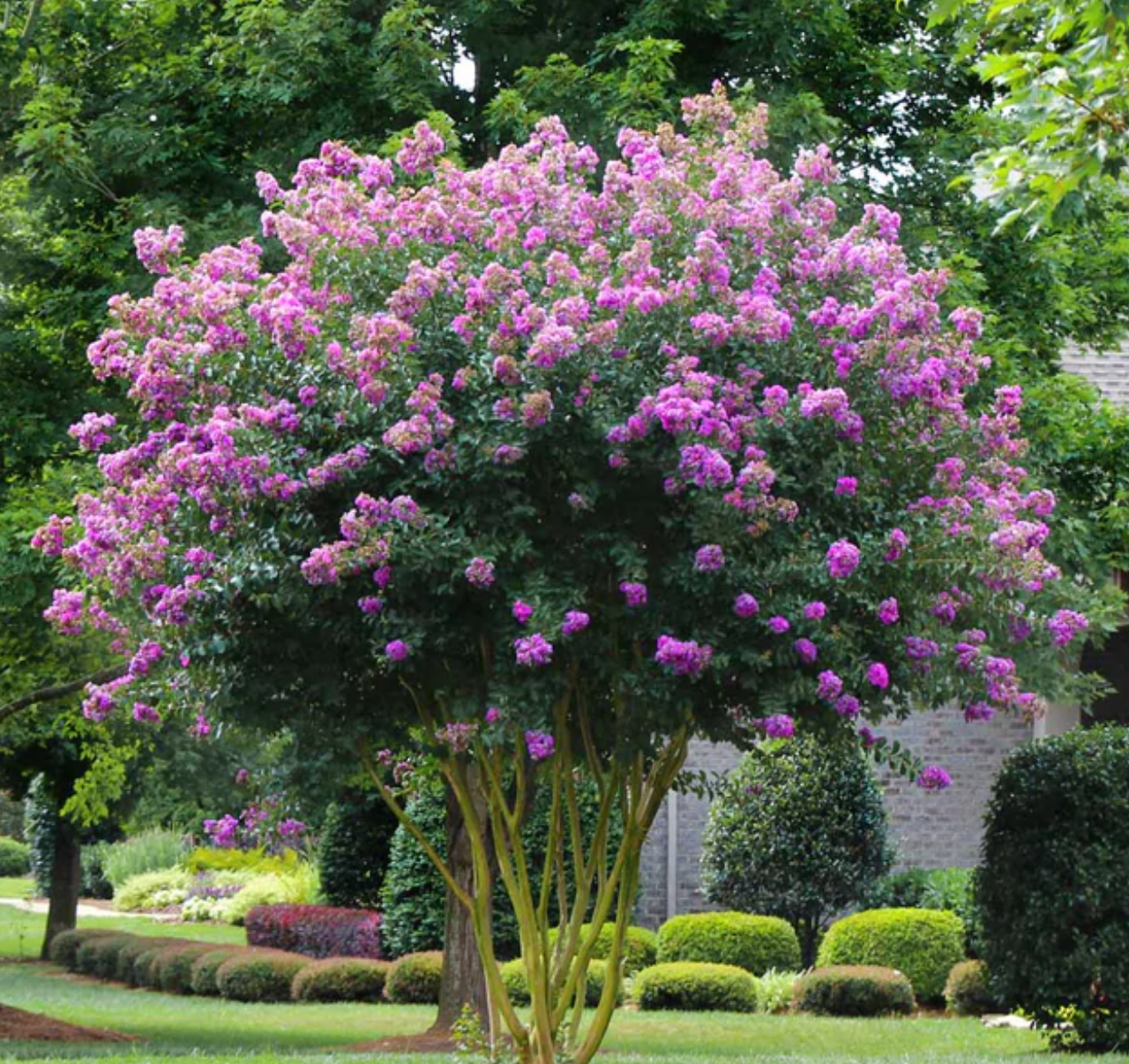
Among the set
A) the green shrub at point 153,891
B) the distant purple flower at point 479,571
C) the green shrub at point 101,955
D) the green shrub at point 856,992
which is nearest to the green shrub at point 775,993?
the green shrub at point 856,992

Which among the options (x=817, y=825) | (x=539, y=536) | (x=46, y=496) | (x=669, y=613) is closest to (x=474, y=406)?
(x=539, y=536)

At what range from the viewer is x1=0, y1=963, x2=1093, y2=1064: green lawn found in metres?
11.7

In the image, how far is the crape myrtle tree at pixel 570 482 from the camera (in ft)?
24.9

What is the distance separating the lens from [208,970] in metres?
20.1

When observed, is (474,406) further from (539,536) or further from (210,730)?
(210,730)

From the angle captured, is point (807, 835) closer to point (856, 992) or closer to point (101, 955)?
point (856, 992)

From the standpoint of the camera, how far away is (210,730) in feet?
28.8

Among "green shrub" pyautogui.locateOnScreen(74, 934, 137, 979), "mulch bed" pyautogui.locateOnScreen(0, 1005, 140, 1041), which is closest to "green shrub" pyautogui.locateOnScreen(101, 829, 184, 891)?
"green shrub" pyautogui.locateOnScreen(74, 934, 137, 979)

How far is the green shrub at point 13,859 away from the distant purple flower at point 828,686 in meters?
44.4

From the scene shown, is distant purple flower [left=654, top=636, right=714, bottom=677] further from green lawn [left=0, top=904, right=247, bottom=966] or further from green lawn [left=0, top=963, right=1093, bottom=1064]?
green lawn [left=0, top=904, right=247, bottom=966]

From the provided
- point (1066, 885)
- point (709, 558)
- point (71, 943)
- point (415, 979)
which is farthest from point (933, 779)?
point (71, 943)

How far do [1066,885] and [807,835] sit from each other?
6.11 meters

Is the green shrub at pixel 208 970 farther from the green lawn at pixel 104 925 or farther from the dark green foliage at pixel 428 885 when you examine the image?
the green lawn at pixel 104 925

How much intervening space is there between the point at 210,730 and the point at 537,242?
275 centimetres
